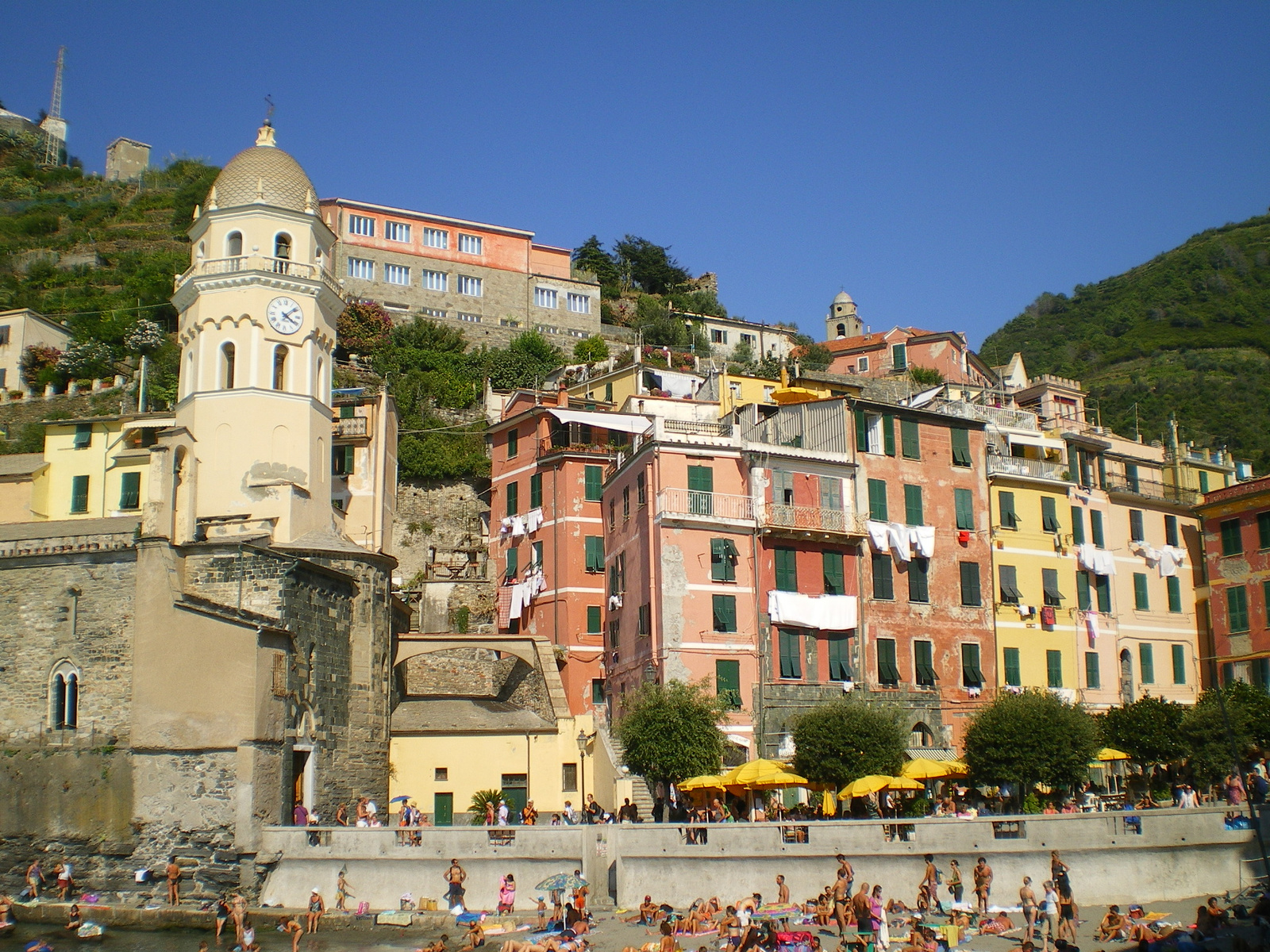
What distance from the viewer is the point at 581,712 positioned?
43.2m

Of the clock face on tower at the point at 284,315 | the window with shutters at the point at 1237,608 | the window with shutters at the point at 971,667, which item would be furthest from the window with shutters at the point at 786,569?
the window with shutters at the point at 1237,608

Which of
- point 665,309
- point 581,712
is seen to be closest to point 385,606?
point 581,712

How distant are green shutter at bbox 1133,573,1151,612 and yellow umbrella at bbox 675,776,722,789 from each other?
21076 millimetres

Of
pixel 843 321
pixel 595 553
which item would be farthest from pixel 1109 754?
pixel 843 321

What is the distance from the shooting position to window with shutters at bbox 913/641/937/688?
129 ft

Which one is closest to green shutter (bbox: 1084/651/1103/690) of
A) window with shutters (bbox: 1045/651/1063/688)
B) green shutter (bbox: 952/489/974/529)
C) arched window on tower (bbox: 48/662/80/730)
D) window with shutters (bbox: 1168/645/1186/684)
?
window with shutters (bbox: 1045/651/1063/688)

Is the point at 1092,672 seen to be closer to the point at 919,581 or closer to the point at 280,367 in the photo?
the point at 919,581

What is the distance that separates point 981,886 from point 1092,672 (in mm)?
17845

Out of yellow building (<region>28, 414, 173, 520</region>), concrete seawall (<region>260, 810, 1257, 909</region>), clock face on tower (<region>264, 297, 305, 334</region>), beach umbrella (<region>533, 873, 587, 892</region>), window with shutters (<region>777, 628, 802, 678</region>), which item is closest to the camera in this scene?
concrete seawall (<region>260, 810, 1257, 909</region>)

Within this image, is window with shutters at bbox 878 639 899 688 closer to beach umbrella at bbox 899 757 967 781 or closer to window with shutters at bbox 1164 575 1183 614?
A: beach umbrella at bbox 899 757 967 781

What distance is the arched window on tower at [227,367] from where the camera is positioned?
38.1m

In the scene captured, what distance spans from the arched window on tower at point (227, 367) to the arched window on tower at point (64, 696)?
377 inches

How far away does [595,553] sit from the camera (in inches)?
1794

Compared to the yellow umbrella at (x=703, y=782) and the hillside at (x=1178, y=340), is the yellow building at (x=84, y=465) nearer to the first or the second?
the yellow umbrella at (x=703, y=782)
